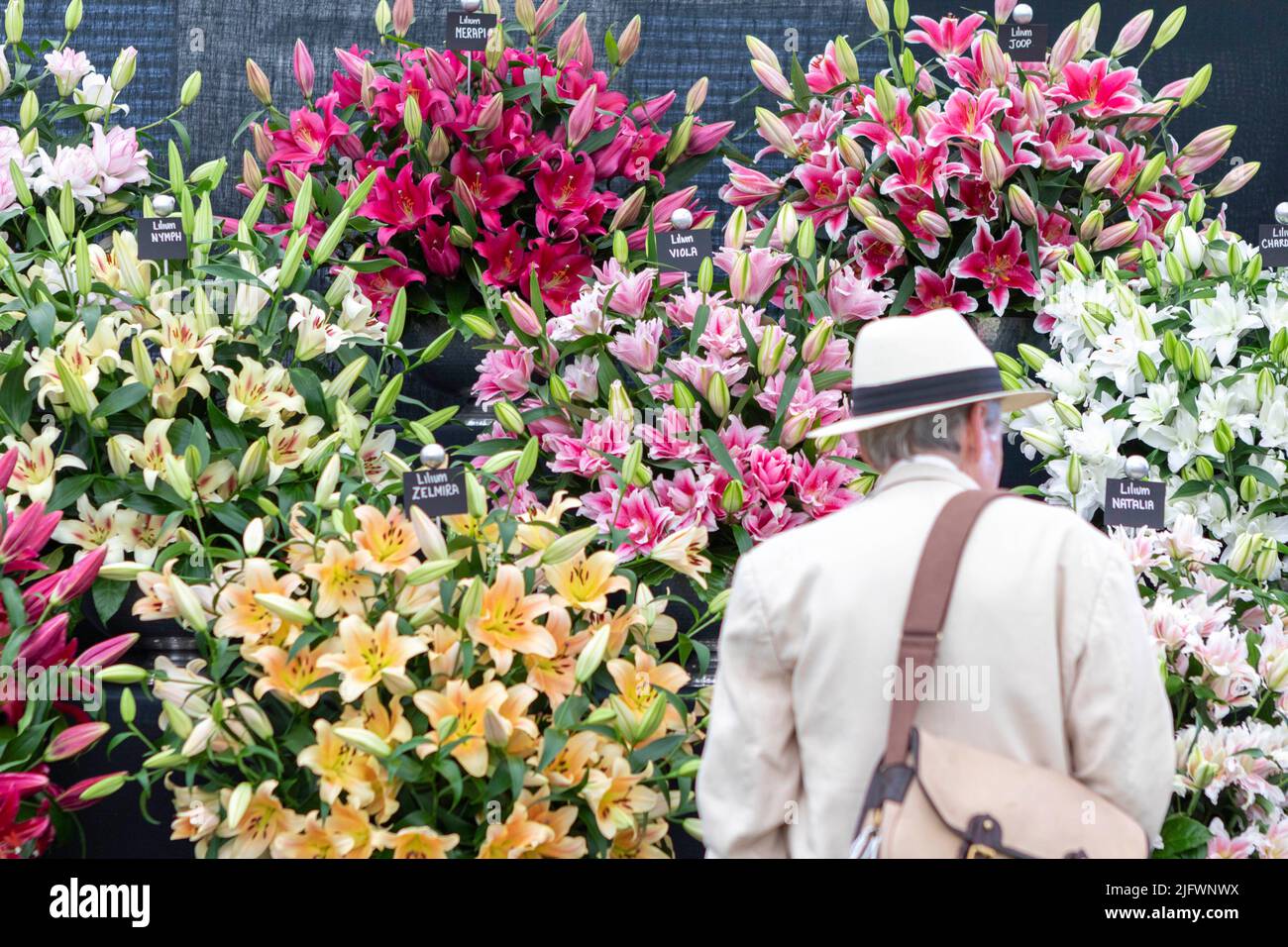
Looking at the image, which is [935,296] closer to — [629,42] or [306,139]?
[629,42]

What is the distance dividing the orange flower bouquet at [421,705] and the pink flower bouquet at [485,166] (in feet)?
2.08

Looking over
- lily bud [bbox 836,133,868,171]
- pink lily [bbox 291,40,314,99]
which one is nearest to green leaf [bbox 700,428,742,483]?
lily bud [bbox 836,133,868,171]

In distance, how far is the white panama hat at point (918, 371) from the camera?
3.77 ft

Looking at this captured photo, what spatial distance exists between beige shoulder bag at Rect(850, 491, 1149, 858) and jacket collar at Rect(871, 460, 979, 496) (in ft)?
0.27

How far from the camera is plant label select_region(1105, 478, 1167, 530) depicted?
1.58 metres

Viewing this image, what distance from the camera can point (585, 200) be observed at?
2.00 metres

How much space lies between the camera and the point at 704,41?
260 centimetres

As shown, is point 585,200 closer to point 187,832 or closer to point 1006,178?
point 1006,178

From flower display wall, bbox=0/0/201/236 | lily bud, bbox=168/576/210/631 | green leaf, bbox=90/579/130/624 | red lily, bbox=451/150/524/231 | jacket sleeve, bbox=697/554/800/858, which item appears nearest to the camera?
jacket sleeve, bbox=697/554/800/858

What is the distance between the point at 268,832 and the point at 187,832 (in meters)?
0.09

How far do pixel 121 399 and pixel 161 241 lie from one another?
0.85 ft

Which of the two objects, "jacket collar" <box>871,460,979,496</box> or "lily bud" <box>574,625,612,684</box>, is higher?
"jacket collar" <box>871,460,979,496</box>

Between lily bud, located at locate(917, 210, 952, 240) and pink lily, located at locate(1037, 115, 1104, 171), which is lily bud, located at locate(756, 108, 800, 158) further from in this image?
pink lily, located at locate(1037, 115, 1104, 171)

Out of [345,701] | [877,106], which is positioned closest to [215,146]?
[877,106]
